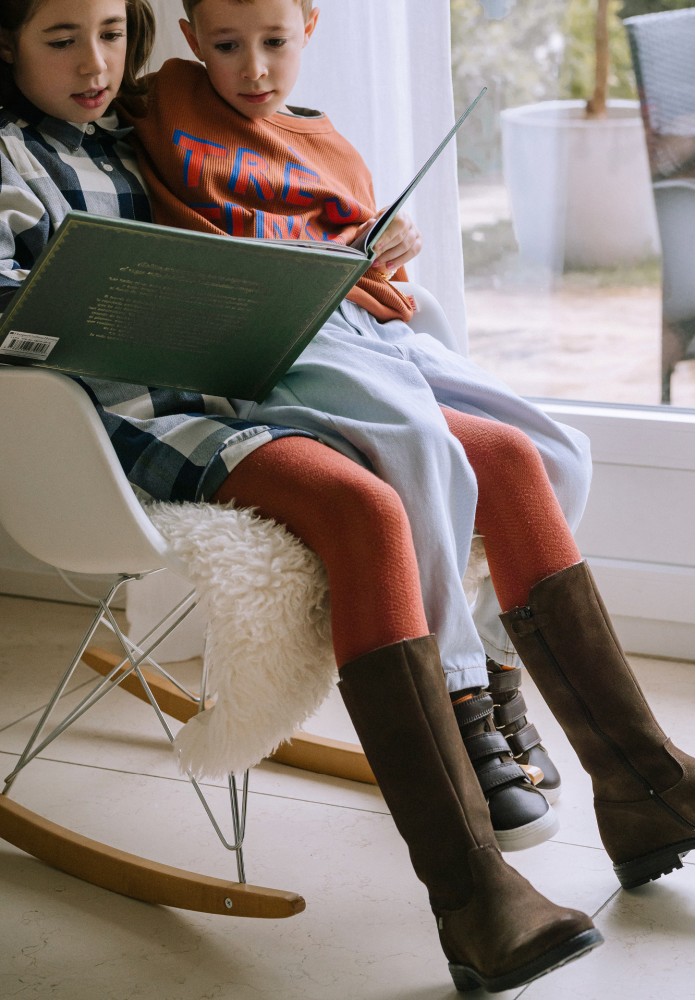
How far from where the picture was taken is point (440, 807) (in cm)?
109

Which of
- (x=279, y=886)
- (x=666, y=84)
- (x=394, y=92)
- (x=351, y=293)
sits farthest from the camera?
(x=666, y=84)

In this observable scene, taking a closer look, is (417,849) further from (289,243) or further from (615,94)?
(615,94)

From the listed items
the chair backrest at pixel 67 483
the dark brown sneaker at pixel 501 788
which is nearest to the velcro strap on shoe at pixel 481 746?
the dark brown sneaker at pixel 501 788

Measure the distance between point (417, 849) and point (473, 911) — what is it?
0.08m

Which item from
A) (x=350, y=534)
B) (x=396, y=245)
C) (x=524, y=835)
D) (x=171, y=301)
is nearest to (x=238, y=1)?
(x=396, y=245)

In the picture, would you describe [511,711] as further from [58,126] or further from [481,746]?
[58,126]

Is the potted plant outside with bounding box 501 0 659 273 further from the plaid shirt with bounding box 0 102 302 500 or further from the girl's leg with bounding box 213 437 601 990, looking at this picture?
the girl's leg with bounding box 213 437 601 990

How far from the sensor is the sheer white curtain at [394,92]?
173cm

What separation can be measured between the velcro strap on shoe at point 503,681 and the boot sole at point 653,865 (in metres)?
0.25

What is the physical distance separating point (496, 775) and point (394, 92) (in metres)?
1.05

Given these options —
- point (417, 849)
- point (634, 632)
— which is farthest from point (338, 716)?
point (417, 849)

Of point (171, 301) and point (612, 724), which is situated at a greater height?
point (171, 301)

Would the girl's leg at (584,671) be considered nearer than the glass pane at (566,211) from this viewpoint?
Yes

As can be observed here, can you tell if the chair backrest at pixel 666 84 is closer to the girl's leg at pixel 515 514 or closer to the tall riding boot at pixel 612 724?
the girl's leg at pixel 515 514
